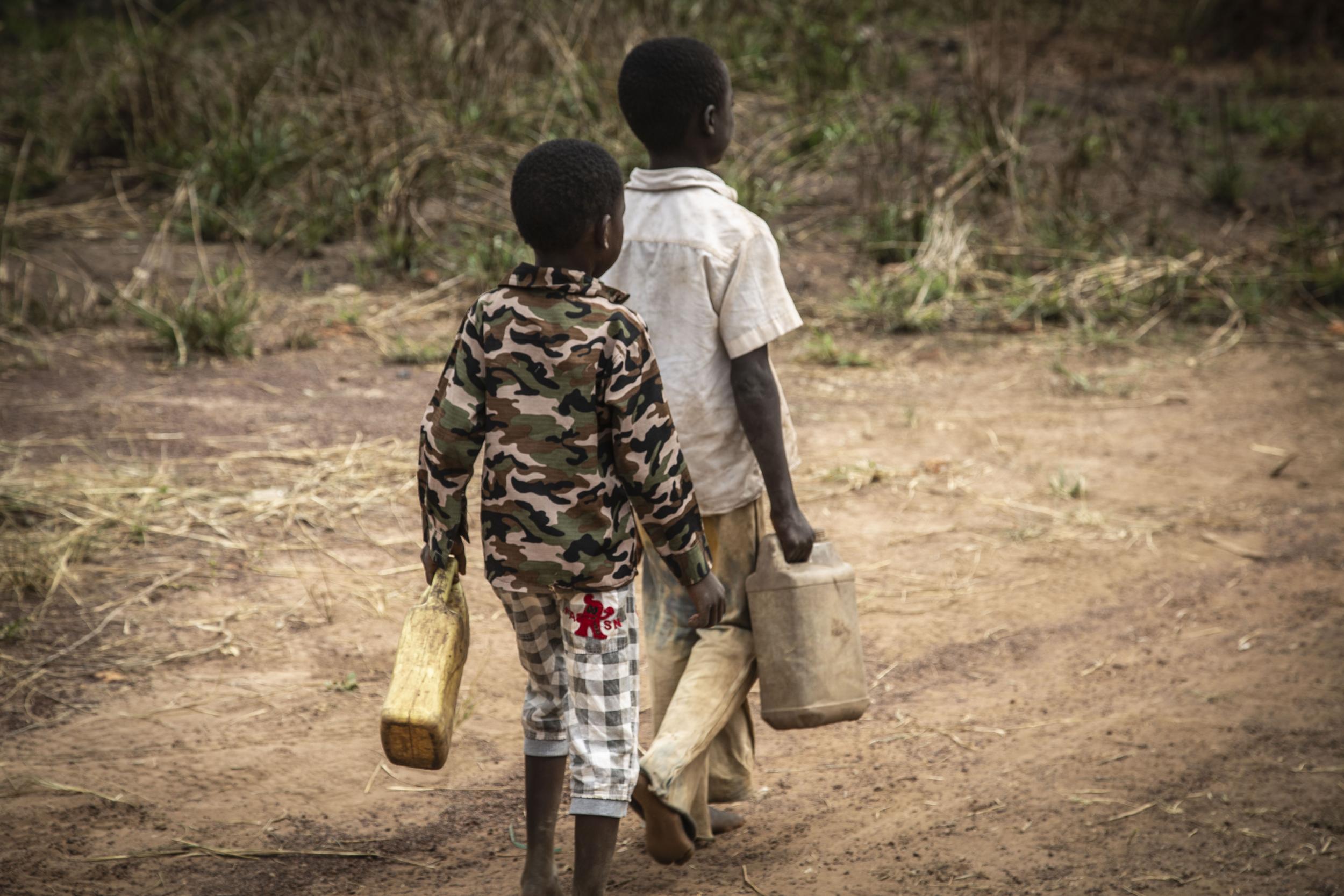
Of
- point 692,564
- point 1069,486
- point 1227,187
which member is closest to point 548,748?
point 692,564

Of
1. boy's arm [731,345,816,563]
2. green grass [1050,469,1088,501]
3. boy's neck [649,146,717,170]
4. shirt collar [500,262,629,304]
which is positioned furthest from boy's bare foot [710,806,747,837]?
green grass [1050,469,1088,501]

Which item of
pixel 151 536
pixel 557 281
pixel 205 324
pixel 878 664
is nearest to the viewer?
pixel 557 281

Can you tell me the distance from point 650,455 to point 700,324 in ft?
1.19

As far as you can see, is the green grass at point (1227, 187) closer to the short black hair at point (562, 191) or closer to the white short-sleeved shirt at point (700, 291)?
the white short-sleeved shirt at point (700, 291)

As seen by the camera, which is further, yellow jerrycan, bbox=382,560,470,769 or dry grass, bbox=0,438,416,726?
dry grass, bbox=0,438,416,726

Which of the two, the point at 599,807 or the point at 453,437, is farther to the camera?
the point at 599,807

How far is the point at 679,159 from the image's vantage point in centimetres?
228

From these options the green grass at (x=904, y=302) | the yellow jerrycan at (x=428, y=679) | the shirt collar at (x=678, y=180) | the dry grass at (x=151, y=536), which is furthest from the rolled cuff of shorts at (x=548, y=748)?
the green grass at (x=904, y=302)

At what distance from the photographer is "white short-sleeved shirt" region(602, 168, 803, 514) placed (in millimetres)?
2217

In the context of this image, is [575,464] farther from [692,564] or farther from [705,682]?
[705,682]

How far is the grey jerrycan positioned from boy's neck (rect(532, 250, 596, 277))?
2.19 feet

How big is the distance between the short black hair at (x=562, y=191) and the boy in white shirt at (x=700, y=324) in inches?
11.0

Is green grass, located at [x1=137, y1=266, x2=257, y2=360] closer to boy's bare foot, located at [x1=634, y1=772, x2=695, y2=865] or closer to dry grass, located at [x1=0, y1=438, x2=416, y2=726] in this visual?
dry grass, located at [x1=0, y1=438, x2=416, y2=726]

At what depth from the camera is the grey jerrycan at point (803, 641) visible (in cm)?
232
